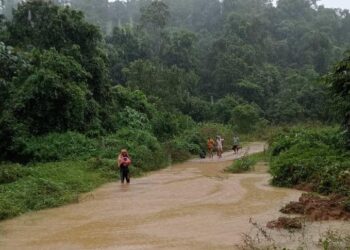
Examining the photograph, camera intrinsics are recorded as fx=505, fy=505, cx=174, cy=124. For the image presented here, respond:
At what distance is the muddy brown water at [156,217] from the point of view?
10.4m

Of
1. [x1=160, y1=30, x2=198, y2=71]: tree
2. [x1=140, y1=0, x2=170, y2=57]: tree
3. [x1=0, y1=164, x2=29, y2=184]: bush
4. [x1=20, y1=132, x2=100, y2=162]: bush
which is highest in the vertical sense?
[x1=140, y1=0, x2=170, y2=57]: tree

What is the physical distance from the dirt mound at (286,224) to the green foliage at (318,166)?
3364 millimetres

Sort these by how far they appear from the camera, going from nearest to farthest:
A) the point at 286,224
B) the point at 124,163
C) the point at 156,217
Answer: the point at 286,224 → the point at 156,217 → the point at 124,163

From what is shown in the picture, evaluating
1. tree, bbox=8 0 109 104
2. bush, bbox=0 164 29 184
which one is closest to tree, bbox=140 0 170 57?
tree, bbox=8 0 109 104

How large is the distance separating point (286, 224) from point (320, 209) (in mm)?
1868

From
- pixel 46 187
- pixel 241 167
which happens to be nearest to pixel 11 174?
pixel 46 187

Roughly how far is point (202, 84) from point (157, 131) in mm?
36065

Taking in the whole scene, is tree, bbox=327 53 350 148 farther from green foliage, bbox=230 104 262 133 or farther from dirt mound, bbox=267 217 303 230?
green foliage, bbox=230 104 262 133

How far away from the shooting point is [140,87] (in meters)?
47.8

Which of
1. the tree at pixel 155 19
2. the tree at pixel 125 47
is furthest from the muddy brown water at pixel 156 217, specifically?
the tree at pixel 155 19

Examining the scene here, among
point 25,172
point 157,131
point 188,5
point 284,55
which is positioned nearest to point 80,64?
point 157,131

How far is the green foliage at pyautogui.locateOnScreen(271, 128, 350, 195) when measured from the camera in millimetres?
15118

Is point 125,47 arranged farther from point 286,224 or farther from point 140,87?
point 286,224

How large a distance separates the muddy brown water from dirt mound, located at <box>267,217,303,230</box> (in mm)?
447
